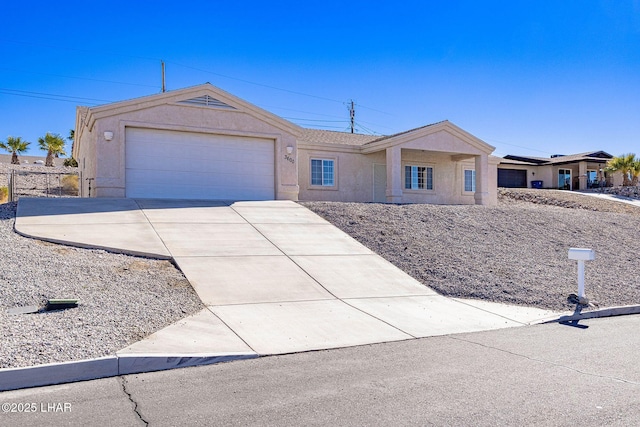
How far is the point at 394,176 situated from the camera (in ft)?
78.0

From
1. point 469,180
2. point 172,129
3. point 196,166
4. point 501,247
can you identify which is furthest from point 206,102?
point 469,180

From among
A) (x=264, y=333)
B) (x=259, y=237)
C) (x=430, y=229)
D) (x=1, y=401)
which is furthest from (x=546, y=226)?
(x=1, y=401)

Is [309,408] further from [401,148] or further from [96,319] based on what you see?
[401,148]

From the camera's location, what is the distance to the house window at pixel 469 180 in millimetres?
28266

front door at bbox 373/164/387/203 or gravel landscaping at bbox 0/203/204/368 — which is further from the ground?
front door at bbox 373/164/387/203

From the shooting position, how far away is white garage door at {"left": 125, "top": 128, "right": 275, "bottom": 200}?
1872 centimetres

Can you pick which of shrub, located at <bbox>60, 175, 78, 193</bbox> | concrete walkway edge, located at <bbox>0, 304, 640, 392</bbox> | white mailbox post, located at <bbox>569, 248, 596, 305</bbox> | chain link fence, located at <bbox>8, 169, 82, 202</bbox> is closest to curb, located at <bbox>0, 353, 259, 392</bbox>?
concrete walkway edge, located at <bbox>0, 304, 640, 392</bbox>

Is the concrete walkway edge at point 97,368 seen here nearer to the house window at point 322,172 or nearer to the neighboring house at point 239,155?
the neighboring house at point 239,155

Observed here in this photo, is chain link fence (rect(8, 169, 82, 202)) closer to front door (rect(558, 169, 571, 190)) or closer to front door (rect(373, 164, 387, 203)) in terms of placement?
front door (rect(373, 164, 387, 203))

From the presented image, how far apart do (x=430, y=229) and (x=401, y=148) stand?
9.01 m

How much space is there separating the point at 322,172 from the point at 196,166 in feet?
21.8

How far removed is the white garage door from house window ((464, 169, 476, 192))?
1208 cm

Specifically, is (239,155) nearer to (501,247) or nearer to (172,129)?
(172,129)

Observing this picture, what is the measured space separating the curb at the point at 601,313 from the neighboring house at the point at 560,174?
117ft
